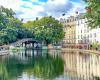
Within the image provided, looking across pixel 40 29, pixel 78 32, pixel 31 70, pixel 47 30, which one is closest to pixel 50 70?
pixel 31 70

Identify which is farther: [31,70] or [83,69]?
[83,69]

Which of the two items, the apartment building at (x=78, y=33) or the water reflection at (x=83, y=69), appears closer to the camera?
the water reflection at (x=83, y=69)

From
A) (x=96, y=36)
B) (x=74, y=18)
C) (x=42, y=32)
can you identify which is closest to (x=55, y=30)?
(x=42, y=32)

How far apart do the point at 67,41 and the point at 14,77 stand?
100.0 meters

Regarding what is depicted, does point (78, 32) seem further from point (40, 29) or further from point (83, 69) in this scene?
point (83, 69)

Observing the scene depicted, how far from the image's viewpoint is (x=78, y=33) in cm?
11906

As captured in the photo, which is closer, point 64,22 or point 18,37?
point 18,37

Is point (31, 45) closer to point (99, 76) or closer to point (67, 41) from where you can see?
point (67, 41)

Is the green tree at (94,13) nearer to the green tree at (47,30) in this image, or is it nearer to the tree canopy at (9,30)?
Result: the tree canopy at (9,30)

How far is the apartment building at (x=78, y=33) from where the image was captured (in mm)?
102219

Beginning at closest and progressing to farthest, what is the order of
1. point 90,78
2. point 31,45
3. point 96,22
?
point 90,78 → point 96,22 → point 31,45

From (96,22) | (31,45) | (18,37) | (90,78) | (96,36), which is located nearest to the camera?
(90,78)

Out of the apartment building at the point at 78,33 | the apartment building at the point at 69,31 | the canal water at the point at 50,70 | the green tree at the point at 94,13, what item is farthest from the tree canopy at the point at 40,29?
the green tree at the point at 94,13

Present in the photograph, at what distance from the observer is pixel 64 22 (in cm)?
13388
